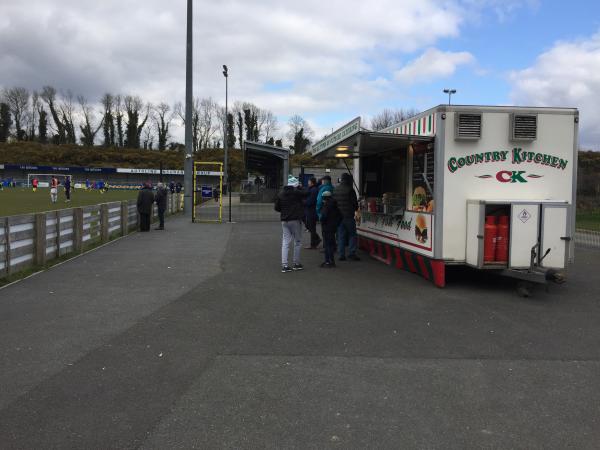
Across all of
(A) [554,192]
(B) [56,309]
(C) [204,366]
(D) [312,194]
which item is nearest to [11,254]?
(B) [56,309]

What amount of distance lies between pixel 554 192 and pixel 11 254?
8600 mm

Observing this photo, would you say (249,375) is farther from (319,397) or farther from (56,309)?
(56,309)

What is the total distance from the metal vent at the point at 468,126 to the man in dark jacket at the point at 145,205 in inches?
441

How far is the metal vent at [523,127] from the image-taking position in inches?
297

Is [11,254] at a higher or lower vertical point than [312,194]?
lower

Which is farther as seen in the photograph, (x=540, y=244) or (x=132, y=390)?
(x=540, y=244)

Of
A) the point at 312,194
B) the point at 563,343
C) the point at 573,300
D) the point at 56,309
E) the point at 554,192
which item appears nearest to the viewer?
the point at 563,343

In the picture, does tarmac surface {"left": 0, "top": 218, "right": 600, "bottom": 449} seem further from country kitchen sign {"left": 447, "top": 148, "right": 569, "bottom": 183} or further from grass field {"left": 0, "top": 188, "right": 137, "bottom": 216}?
grass field {"left": 0, "top": 188, "right": 137, "bottom": 216}

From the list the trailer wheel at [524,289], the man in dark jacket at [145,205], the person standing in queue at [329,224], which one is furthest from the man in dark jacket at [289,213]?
the man in dark jacket at [145,205]

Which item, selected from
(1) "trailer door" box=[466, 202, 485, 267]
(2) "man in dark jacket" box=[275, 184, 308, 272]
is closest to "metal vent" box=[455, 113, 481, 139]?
(1) "trailer door" box=[466, 202, 485, 267]

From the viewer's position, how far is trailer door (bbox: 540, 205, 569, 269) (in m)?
7.26

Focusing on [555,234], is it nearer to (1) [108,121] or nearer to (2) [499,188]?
(2) [499,188]

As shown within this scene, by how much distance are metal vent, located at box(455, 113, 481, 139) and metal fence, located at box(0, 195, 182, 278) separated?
7.22 m

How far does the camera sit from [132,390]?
3.95 metres
